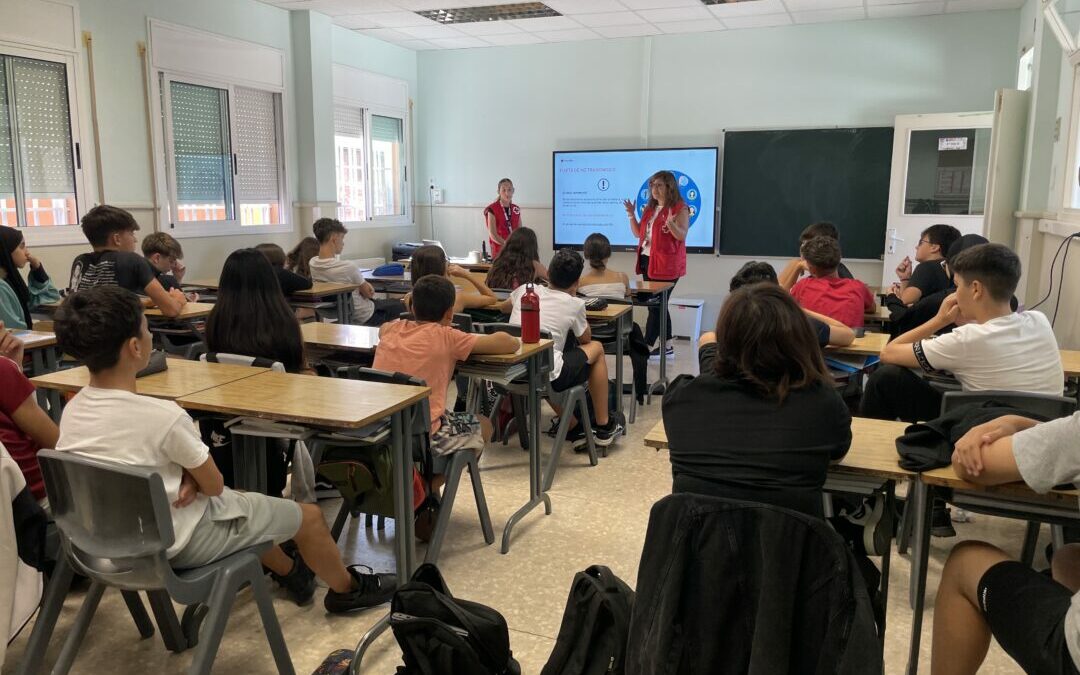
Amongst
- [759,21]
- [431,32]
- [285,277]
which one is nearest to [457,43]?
[431,32]

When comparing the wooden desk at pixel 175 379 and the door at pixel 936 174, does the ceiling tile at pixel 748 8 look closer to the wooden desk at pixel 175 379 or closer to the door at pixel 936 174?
the door at pixel 936 174

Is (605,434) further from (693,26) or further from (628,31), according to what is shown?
(628,31)

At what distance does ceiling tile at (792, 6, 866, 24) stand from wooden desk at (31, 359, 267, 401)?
20.7 feet

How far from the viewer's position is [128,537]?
1737mm

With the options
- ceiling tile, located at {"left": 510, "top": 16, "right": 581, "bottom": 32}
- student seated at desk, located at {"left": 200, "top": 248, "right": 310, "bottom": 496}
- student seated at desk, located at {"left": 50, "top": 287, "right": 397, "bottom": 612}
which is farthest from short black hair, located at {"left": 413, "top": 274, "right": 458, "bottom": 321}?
ceiling tile, located at {"left": 510, "top": 16, "right": 581, "bottom": 32}

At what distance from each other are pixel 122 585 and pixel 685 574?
1316 mm

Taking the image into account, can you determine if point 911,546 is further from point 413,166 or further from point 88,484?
point 413,166

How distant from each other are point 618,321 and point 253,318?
2.16 m

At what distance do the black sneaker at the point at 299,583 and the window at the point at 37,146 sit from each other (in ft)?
13.1

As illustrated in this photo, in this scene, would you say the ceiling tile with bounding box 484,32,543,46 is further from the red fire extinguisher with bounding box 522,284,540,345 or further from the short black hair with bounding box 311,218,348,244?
the red fire extinguisher with bounding box 522,284,540,345

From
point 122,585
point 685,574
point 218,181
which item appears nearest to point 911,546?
point 685,574

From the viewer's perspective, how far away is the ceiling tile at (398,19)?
7.29 m

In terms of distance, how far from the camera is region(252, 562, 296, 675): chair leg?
195cm

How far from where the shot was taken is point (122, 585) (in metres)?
1.82
